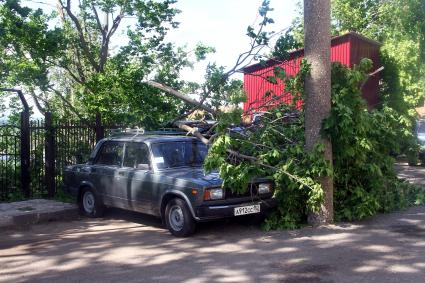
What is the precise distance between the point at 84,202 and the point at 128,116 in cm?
232

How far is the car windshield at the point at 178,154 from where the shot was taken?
841cm

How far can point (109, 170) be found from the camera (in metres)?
9.20

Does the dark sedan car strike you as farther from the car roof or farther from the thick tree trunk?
the thick tree trunk

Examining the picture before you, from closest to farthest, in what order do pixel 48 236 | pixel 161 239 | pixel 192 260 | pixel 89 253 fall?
1. pixel 192 260
2. pixel 89 253
3. pixel 161 239
4. pixel 48 236

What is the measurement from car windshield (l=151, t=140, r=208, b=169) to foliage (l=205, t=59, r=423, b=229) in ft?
2.71

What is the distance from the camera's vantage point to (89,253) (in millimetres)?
6957

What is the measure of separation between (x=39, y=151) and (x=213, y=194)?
19.8 ft

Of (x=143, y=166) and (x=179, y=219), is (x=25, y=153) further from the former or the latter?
(x=179, y=219)

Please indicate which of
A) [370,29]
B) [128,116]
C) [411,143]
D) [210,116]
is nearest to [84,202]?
[128,116]

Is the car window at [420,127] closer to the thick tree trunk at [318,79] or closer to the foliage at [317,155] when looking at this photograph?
the foliage at [317,155]

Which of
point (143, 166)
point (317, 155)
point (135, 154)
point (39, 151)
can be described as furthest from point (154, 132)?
point (39, 151)

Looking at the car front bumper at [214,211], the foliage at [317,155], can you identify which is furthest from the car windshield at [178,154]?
the car front bumper at [214,211]

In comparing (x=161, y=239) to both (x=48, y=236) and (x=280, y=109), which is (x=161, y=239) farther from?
(x=280, y=109)

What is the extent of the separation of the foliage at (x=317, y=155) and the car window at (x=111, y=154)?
2.28 metres
